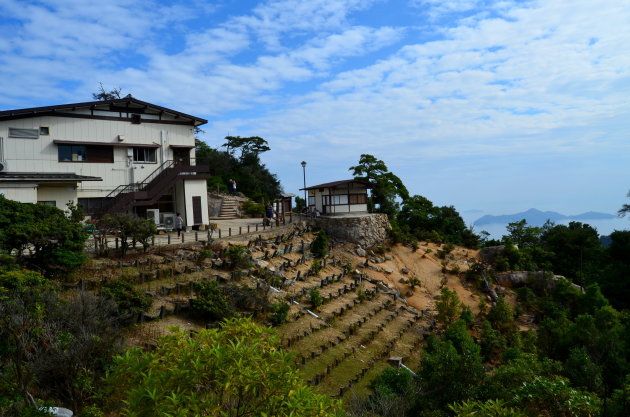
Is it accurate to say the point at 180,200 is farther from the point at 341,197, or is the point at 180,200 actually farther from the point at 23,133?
the point at 341,197

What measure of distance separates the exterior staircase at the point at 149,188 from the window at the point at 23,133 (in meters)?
4.73

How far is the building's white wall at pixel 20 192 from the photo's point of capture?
19.0m

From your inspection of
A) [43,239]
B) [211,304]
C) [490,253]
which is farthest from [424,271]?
[43,239]

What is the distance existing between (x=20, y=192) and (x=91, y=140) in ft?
18.7

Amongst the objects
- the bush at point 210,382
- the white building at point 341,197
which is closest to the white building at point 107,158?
the white building at point 341,197

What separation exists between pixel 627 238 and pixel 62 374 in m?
30.4

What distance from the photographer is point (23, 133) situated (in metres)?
22.2

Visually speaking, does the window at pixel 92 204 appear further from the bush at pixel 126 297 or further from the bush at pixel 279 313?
the bush at pixel 279 313

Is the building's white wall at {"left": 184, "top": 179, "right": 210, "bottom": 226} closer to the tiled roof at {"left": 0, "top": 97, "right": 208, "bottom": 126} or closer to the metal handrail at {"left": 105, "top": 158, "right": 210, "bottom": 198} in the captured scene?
the metal handrail at {"left": 105, "top": 158, "right": 210, "bottom": 198}

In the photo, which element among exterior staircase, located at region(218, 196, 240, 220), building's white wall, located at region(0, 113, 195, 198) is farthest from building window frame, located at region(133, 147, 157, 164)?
exterior staircase, located at region(218, 196, 240, 220)

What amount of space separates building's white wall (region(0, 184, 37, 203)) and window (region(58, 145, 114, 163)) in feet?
13.6

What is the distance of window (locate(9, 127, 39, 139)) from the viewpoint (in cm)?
2189

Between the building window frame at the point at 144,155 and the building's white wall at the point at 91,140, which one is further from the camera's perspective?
the building window frame at the point at 144,155

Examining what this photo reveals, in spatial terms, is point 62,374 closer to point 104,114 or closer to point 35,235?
point 35,235
